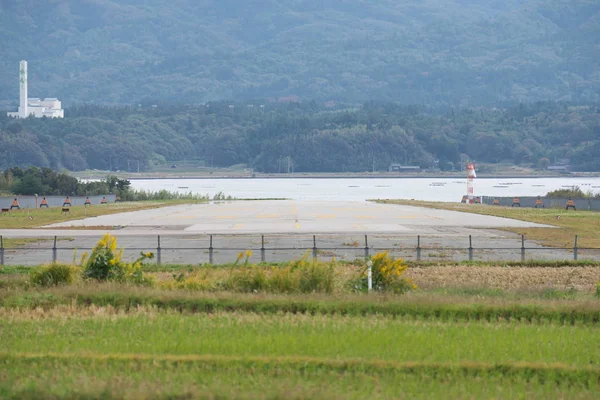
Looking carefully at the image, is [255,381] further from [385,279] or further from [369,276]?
[385,279]

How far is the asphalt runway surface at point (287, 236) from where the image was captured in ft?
104

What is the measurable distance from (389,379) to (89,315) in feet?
22.4

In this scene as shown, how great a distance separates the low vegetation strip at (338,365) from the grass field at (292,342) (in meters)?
0.02

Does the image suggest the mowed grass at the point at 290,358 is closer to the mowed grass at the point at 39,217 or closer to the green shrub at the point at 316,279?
the green shrub at the point at 316,279

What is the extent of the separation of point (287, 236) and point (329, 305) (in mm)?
21701

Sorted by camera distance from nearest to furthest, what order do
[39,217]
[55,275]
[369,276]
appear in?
[369,276]
[55,275]
[39,217]

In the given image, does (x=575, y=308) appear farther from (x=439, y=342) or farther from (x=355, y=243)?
(x=355, y=243)

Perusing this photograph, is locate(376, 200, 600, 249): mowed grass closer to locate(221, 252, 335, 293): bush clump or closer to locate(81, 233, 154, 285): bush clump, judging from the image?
locate(221, 252, 335, 293): bush clump

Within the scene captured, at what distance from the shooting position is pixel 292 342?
14250 millimetres

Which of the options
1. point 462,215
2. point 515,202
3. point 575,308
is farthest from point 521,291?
point 515,202

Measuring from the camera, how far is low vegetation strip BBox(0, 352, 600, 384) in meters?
12.5

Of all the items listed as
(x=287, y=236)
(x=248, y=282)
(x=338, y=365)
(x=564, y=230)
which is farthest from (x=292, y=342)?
(x=564, y=230)

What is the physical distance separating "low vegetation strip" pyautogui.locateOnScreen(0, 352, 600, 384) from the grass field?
0.02m

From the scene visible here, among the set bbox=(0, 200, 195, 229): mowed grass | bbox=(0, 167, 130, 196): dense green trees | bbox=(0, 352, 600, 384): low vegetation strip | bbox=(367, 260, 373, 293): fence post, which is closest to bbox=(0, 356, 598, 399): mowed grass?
bbox=(0, 352, 600, 384): low vegetation strip
